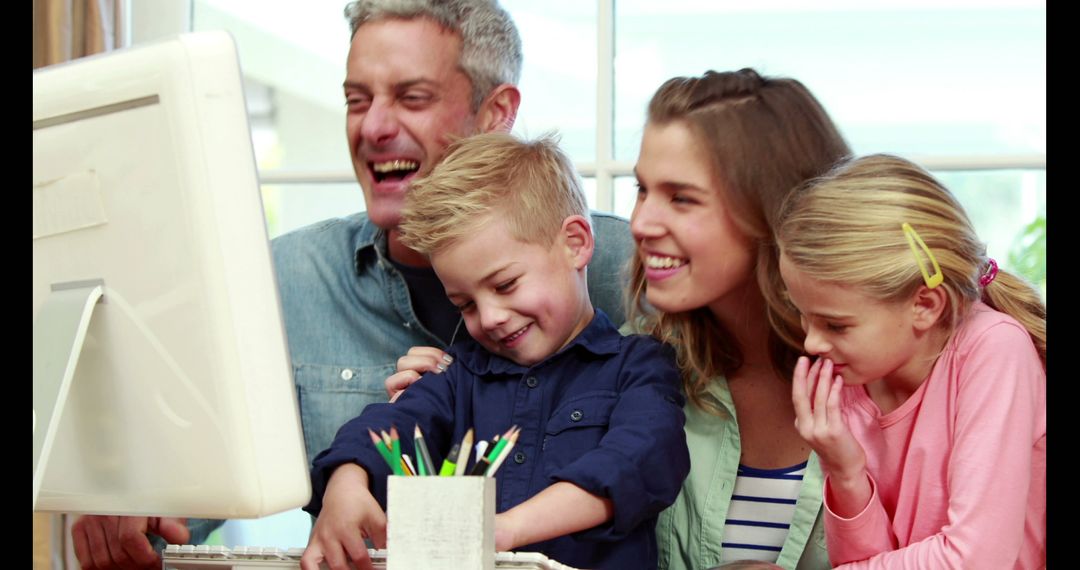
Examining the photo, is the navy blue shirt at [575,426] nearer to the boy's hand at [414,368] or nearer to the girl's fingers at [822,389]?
the boy's hand at [414,368]

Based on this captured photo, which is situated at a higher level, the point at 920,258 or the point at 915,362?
the point at 920,258

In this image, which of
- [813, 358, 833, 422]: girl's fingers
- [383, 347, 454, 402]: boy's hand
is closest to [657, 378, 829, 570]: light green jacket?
[813, 358, 833, 422]: girl's fingers

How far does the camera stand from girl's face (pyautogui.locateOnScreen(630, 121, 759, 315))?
1.48 meters

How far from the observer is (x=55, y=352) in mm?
874

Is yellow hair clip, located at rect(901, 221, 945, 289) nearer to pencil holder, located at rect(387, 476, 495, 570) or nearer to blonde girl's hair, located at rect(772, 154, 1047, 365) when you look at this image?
blonde girl's hair, located at rect(772, 154, 1047, 365)

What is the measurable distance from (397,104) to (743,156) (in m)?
0.65

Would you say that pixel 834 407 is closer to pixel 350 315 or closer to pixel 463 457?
pixel 463 457

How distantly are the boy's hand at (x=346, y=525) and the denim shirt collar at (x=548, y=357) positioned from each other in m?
0.28

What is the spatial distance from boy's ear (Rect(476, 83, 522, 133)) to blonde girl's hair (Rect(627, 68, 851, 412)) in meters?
0.47

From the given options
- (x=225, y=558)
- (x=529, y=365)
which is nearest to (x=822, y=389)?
(x=529, y=365)

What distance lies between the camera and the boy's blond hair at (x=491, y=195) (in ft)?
4.90

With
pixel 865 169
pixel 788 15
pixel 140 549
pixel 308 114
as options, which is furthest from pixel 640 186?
pixel 308 114

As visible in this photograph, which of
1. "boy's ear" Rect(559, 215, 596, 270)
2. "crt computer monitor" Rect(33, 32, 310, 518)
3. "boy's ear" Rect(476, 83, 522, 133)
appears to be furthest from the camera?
"boy's ear" Rect(476, 83, 522, 133)

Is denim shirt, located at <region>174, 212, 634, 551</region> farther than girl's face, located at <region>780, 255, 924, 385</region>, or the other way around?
denim shirt, located at <region>174, 212, 634, 551</region>
